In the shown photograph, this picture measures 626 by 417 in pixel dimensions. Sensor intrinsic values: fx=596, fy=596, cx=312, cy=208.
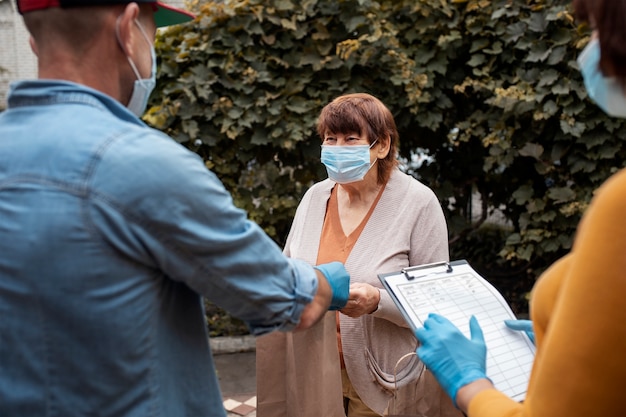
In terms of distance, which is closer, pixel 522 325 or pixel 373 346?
pixel 522 325

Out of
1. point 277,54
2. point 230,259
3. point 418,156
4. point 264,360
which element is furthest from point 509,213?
point 230,259

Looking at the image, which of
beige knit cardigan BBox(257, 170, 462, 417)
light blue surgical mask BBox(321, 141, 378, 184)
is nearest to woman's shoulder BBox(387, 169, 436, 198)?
beige knit cardigan BBox(257, 170, 462, 417)

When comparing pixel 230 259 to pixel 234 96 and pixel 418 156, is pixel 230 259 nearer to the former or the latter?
pixel 234 96

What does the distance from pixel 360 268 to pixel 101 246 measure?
56.0 inches

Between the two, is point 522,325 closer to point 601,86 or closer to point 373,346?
point 601,86

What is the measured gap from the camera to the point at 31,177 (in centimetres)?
110

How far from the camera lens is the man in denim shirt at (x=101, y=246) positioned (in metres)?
1.09

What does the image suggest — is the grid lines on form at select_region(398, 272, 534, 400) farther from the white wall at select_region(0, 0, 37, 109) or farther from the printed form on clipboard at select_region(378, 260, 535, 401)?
the white wall at select_region(0, 0, 37, 109)

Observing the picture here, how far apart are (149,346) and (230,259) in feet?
0.77

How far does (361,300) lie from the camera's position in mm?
2186

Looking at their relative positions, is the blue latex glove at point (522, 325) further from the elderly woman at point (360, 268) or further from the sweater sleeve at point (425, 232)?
the sweater sleeve at point (425, 232)

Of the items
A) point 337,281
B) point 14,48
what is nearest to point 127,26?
point 337,281

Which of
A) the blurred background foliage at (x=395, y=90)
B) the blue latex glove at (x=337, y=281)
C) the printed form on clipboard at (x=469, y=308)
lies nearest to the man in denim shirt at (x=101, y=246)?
the blue latex glove at (x=337, y=281)

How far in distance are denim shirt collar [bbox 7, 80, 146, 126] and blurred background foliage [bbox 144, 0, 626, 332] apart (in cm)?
330
